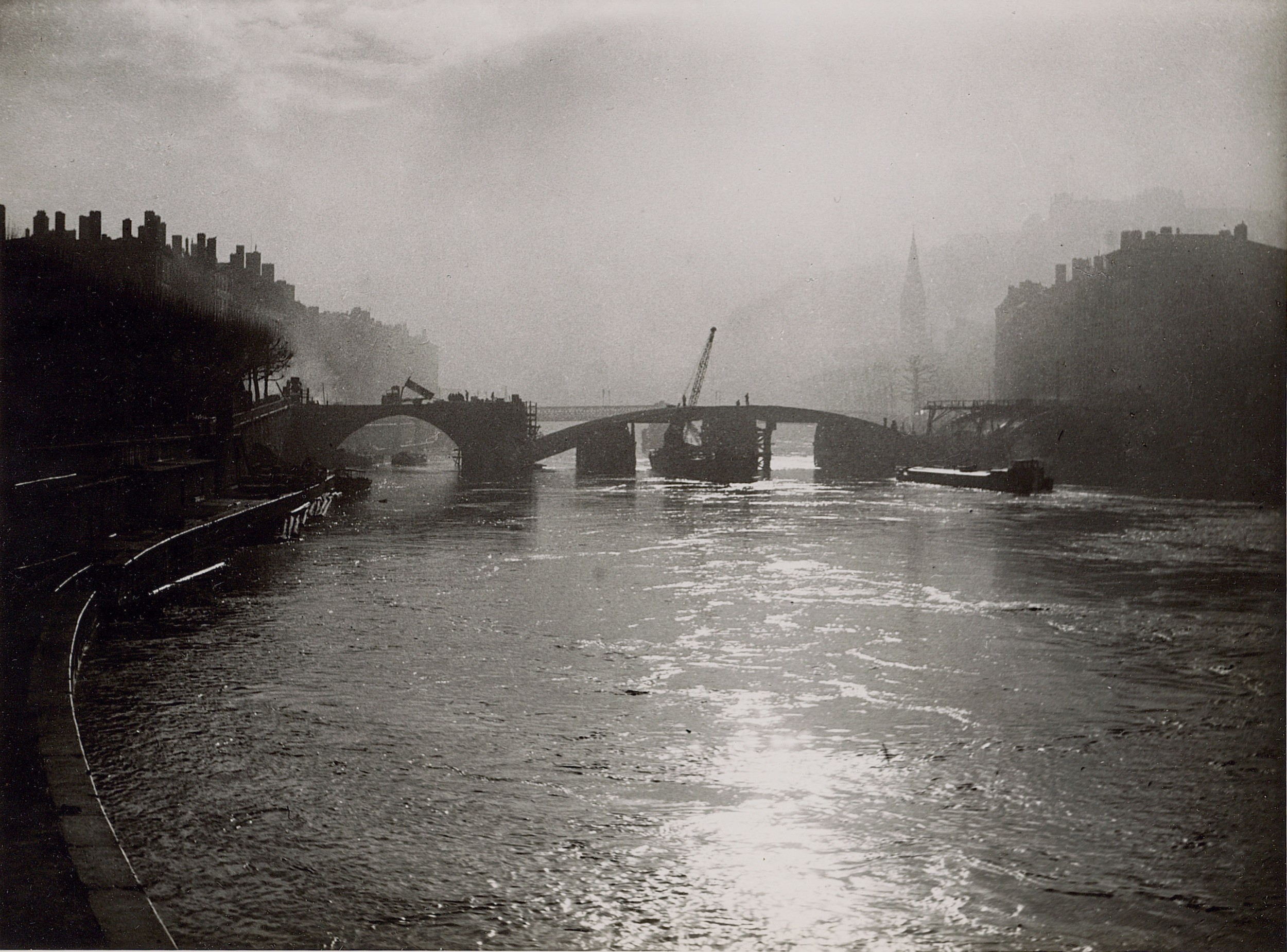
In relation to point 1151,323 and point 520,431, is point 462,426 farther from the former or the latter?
point 1151,323

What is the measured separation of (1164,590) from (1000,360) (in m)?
74.3

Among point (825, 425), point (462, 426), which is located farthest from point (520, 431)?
point (825, 425)

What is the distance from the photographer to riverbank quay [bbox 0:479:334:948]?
692cm

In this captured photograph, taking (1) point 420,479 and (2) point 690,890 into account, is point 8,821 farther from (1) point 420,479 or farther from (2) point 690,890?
(1) point 420,479

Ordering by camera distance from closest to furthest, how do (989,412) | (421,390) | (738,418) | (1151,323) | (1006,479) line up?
(1151,323) → (1006,479) → (989,412) → (738,418) → (421,390)

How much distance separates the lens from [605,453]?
107750 millimetres

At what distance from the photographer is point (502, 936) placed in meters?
8.50

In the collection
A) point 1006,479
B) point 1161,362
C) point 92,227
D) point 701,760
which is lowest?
point 701,760

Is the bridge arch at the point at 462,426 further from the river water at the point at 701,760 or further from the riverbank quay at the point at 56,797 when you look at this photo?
the riverbank quay at the point at 56,797

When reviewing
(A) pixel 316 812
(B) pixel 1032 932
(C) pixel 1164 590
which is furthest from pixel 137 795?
(C) pixel 1164 590

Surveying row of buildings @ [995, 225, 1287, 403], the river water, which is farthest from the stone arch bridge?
the river water

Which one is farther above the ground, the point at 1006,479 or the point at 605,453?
the point at 605,453

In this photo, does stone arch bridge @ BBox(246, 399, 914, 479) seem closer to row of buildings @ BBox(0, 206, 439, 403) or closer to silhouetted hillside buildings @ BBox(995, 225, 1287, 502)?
row of buildings @ BBox(0, 206, 439, 403)

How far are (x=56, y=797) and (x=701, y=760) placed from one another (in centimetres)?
693
